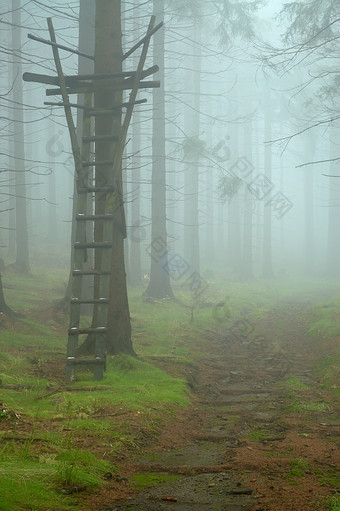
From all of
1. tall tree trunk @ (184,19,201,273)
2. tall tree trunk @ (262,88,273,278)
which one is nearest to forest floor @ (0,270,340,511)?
tall tree trunk @ (184,19,201,273)

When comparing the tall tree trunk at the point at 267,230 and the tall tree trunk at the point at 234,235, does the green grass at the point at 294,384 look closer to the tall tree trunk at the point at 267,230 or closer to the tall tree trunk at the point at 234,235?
the tall tree trunk at the point at 234,235

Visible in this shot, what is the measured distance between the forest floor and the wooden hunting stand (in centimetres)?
75

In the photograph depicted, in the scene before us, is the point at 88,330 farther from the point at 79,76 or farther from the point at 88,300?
the point at 79,76

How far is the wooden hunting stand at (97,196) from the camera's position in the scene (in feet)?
25.1

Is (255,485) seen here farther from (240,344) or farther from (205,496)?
(240,344)

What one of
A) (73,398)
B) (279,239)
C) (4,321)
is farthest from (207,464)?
(279,239)

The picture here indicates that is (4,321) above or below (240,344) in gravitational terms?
above

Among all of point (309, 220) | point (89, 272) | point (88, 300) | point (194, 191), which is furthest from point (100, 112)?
point (309, 220)

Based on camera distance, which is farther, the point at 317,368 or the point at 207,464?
the point at 317,368

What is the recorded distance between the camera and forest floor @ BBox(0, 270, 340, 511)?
402cm

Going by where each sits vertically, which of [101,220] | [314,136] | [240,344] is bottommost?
[240,344]

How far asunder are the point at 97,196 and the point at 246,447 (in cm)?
456

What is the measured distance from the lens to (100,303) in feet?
25.4

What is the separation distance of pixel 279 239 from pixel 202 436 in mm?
50372
